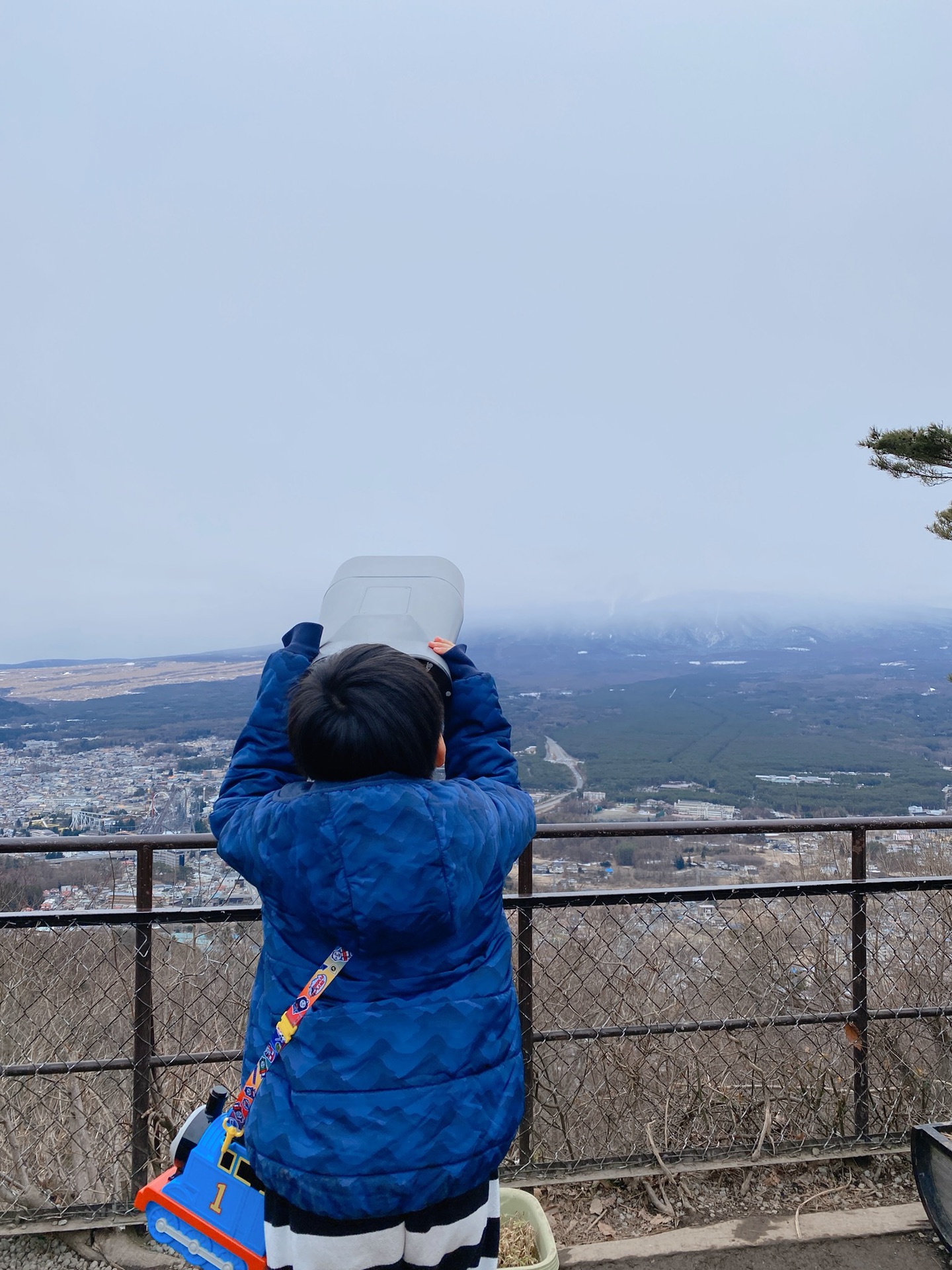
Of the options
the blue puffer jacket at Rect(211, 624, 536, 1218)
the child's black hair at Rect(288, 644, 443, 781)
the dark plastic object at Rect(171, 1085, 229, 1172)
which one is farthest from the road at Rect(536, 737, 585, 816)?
the child's black hair at Rect(288, 644, 443, 781)

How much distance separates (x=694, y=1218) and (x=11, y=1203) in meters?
1.88

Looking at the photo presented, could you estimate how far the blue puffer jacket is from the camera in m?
1.01

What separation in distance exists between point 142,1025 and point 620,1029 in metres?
1.31

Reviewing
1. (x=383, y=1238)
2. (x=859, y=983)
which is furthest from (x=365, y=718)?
(x=859, y=983)

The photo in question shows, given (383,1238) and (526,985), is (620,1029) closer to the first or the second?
(526,985)

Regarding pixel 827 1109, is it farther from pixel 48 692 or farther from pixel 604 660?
pixel 604 660

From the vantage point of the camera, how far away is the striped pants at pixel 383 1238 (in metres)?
1.09

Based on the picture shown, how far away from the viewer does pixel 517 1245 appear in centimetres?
190

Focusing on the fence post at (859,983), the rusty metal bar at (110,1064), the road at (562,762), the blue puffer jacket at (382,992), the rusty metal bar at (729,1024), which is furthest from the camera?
the road at (562,762)

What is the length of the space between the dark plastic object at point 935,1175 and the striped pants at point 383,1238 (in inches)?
57.5

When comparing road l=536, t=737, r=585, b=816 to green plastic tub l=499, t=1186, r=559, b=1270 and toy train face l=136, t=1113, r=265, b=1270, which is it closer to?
green plastic tub l=499, t=1186, r=559, b=1270

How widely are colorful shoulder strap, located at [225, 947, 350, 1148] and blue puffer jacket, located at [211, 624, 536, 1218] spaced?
1 centimetres

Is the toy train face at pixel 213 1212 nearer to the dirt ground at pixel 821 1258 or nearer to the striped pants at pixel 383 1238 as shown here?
the striped pants at pixel 383 1238

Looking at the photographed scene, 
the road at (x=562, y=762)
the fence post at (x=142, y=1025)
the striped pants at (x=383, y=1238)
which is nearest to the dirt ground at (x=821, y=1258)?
the striped pants at (x=383, y=1238)
